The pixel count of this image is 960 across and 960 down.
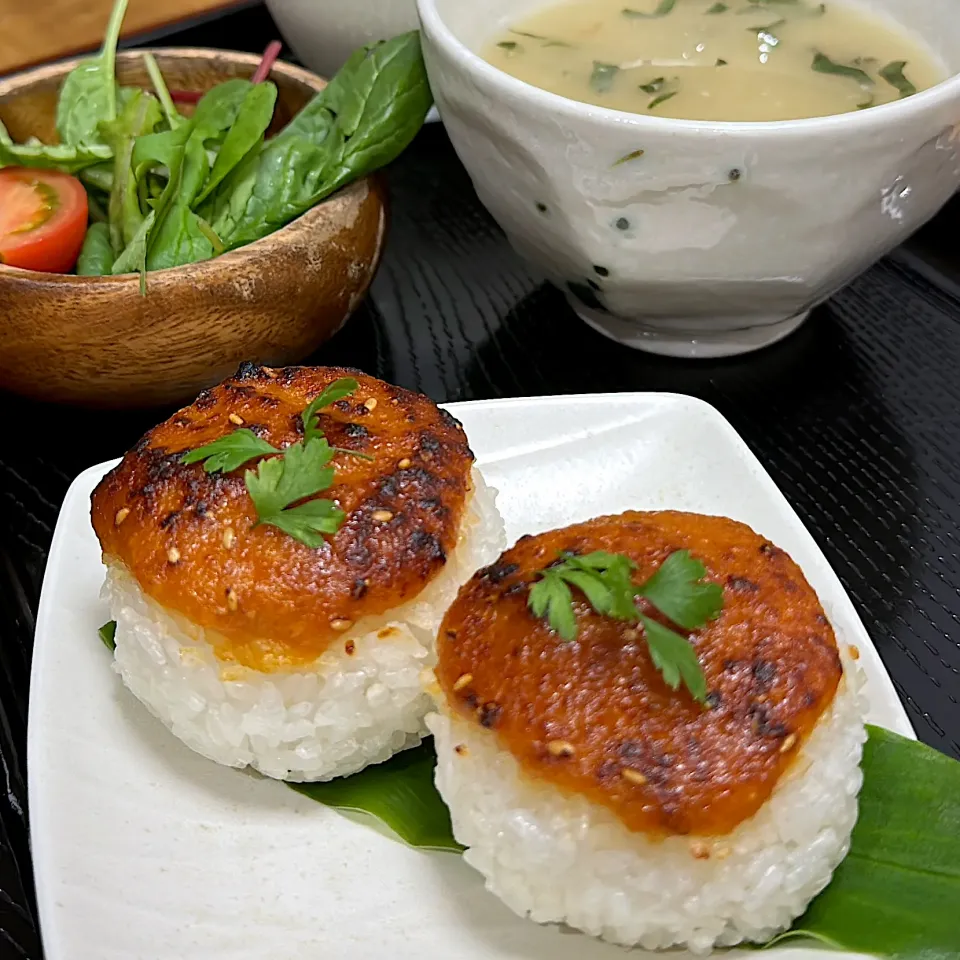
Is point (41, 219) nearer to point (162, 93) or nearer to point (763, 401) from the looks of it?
point (162, 93)

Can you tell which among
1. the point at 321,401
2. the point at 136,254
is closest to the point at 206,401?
the point at 321,401

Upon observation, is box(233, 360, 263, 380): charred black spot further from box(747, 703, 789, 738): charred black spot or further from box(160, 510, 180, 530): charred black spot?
box(747, 703, 789, 738): charred black spot

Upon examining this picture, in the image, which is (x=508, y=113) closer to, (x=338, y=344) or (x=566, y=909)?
(x=338, y=344)

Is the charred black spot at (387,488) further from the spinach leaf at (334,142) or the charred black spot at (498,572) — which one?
the spinach leaf at (334,142)

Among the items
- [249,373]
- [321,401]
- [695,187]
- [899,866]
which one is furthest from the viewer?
[695,187]

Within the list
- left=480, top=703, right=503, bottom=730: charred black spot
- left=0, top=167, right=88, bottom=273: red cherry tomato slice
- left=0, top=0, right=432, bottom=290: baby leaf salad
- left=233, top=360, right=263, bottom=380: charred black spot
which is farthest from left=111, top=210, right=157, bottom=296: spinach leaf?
left=480, top=703, right=503, bottom=730: charred black spot

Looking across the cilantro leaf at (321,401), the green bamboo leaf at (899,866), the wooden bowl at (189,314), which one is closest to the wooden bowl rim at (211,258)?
the wooden bowl at (189,314)
